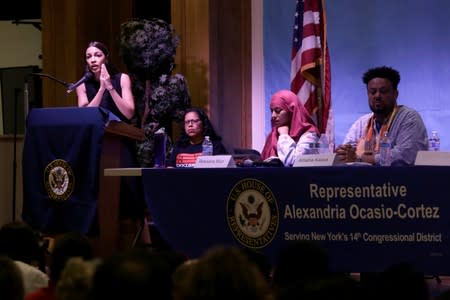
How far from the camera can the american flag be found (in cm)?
629

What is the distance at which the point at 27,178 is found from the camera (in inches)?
210

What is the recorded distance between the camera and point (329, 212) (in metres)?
4.25

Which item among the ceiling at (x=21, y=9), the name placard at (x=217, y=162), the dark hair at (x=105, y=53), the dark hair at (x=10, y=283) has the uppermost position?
the ceiling at (x=21, y=9)

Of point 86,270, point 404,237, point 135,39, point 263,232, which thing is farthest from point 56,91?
point 86,270

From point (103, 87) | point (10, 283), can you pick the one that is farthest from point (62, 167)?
point (10, 283)

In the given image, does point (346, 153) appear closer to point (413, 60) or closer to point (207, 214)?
point (207, 214)

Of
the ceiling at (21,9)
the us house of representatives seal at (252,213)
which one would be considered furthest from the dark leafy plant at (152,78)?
the ceiling at (21,9)

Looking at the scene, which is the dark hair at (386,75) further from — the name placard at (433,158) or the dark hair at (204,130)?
the dark hair at (204,130)

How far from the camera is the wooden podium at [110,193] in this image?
17.1ft

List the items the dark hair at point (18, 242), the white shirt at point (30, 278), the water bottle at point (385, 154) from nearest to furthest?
the white shirt at point (30, 278)
the dark hair at point (18, 242)
the water bottle at point (385, 154)

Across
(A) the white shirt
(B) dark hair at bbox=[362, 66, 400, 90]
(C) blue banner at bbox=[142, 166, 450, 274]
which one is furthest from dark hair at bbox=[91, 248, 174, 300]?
(B) dark hair at bbox=[362, 66, 400, 90]

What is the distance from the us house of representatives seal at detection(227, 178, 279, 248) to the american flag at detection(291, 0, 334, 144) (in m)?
1.84

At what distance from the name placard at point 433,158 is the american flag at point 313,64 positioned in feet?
6.55

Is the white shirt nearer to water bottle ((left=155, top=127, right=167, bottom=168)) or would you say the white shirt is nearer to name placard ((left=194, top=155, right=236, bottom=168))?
name placard ((left=194, top=155, right=236, bottom=168))
